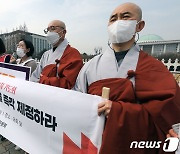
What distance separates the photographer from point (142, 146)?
1364 mm

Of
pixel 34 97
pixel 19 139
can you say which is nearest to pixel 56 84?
pixel 34 97

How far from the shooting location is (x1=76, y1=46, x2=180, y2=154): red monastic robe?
4.28 ft

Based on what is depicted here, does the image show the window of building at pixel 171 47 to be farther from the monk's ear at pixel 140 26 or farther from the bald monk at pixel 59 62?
the monk's ear at pixel 140 26

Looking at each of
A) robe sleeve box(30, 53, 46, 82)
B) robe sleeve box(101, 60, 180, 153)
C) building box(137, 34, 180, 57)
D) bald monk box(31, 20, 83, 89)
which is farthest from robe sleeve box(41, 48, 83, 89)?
building box(137, 34, 180, 57)

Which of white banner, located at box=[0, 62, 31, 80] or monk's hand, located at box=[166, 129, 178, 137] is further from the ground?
white banner, located at box=[0, 62, 31, 80]

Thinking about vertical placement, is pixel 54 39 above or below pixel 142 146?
above

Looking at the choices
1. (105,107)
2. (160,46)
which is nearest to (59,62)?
(105,107)

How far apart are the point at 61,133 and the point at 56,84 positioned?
679 mm

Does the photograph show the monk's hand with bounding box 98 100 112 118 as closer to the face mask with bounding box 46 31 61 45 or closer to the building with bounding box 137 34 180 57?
the face mask with bounding box 46 31 61 45

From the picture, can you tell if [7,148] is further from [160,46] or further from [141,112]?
[160,46]

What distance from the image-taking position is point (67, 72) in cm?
220

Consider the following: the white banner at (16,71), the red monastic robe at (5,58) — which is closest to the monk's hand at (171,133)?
the white banner at (16,71)

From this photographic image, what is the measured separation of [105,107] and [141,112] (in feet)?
0.77

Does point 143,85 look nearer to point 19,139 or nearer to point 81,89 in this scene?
point 81,89
